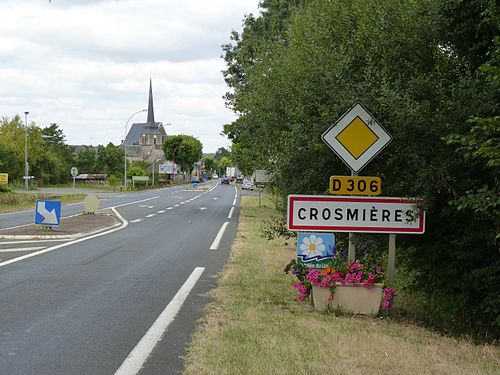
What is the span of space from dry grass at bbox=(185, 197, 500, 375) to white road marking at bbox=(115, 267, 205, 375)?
1.40 ft

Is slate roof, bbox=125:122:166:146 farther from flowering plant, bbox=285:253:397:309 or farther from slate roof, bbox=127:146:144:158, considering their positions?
flowering plant, bbox=285:253:397:309

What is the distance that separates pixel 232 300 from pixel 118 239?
10392mm

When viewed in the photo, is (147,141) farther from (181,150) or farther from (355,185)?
(355,185)

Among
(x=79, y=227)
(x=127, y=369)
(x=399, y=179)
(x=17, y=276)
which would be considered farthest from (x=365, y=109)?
(x=79, y=227)

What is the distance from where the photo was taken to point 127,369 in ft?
16.9

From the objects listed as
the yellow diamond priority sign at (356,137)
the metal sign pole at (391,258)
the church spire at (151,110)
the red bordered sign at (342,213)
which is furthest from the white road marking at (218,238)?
the church spire at (151,110)

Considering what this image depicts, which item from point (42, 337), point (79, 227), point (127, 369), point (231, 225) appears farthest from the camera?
point (231, 225)

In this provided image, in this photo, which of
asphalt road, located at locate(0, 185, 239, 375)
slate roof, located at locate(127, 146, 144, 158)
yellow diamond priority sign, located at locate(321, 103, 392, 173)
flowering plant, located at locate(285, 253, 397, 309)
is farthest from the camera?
slate roof, located at locate(127, 146, 144, 158)

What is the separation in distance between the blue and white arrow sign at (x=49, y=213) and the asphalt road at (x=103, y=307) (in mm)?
3717

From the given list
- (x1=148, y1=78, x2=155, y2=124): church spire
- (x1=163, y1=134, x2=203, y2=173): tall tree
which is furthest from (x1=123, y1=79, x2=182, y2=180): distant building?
(x1=163, y1=134, x2=203, y2=173): tall tree

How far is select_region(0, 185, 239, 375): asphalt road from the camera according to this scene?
17.9 ft

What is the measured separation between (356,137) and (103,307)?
3954 millimetres

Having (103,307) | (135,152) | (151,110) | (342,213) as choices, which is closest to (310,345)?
(342,213)

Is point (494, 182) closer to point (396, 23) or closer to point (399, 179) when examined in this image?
point (399, 179)
